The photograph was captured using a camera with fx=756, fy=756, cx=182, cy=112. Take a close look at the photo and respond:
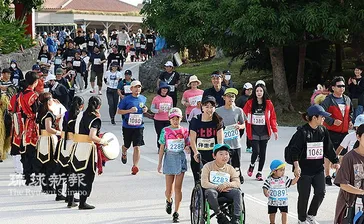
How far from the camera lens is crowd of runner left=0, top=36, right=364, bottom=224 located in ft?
29.6

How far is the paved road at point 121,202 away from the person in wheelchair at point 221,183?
1.25 m

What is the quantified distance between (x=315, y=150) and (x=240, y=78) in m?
17.3

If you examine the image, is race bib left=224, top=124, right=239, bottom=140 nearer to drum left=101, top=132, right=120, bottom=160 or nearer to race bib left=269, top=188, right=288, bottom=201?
drum left=101, top=132, right=120, bottom=160

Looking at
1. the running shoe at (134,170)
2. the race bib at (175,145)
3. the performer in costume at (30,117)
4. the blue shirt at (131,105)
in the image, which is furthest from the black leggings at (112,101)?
the race bib at (175,145)

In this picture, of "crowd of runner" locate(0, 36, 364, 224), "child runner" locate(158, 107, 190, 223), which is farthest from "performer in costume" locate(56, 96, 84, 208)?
"child runner" locate(158, 107, 190, 223)

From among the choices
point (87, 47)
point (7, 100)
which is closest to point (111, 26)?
point (87, 47)

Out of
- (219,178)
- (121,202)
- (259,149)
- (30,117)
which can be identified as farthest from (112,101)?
(219,178)

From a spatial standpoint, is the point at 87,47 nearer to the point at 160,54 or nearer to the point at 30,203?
the point at 160,54

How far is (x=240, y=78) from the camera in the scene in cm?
2661

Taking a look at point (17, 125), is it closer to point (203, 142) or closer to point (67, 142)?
point (67, 142)

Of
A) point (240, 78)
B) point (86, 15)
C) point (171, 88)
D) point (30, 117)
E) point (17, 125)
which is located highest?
point (86, 15)

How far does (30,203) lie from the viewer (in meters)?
11.2

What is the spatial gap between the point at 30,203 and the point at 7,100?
334 cm

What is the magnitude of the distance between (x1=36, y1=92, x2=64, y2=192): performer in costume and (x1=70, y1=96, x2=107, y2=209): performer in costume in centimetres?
90
